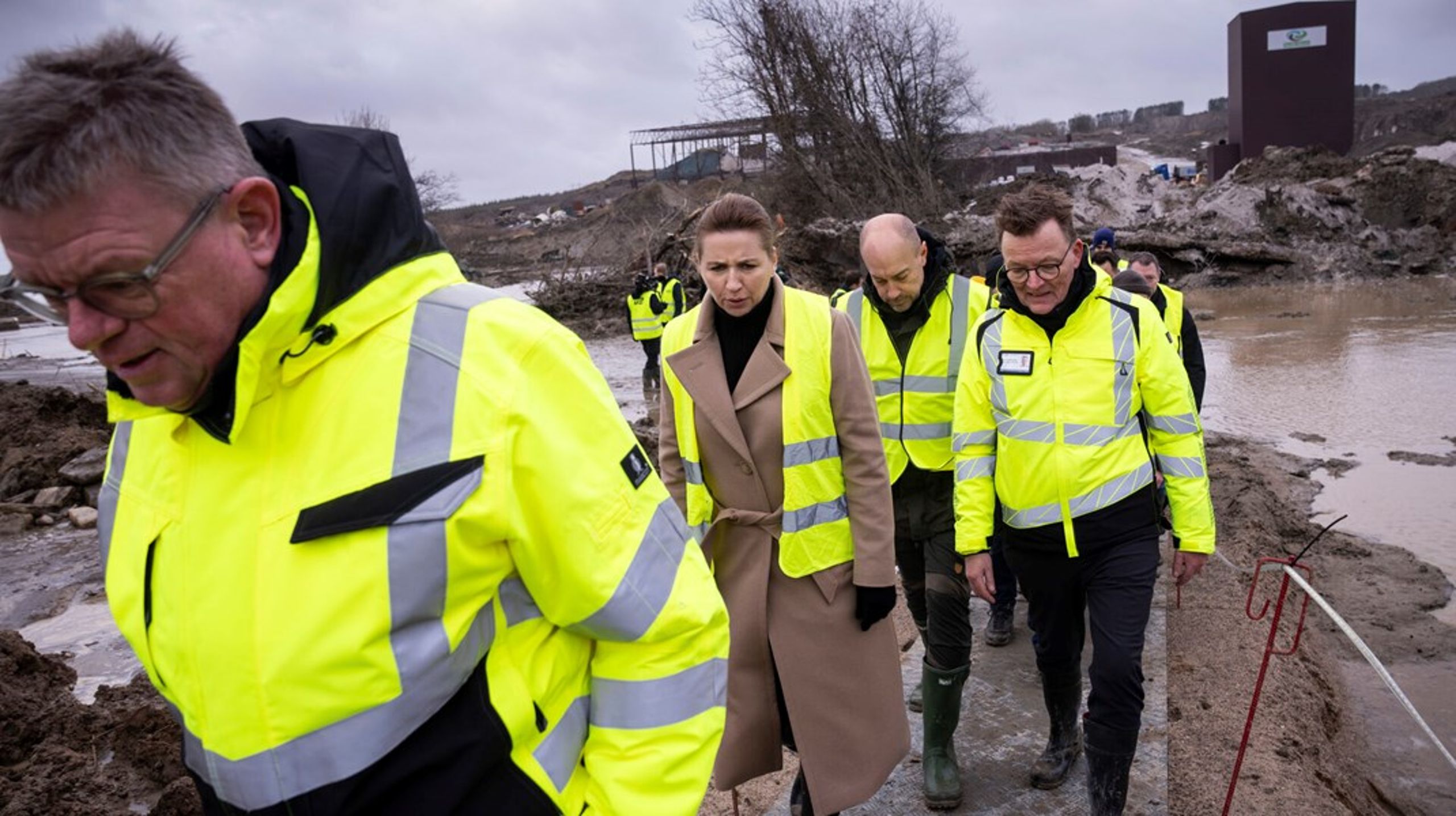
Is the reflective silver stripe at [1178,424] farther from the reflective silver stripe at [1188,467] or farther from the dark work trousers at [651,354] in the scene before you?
the dark work trousers at [651,354]

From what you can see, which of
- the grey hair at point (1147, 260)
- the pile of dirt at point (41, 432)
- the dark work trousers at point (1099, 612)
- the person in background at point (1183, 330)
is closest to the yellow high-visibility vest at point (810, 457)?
the dark work trousers at point (1099, 612)

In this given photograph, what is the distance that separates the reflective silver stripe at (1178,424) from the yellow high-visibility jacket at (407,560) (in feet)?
7.78

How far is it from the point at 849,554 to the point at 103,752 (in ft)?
11.1

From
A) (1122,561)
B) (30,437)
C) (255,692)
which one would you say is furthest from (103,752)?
(30,437)

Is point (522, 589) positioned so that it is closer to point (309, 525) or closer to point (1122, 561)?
point (309, 525)

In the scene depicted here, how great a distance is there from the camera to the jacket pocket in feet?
4.34

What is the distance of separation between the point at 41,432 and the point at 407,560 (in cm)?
1279

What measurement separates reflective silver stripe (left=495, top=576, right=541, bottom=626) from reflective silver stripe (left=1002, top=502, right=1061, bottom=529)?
2305 millimetres

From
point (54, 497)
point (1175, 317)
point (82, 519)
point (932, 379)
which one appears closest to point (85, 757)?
point (932, 379)

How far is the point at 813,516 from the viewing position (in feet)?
10.1

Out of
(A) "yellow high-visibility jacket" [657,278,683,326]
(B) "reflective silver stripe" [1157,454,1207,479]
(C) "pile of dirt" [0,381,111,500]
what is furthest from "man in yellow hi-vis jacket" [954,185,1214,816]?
(A) "yellow high-visibility jacket" [657,278,683,326]

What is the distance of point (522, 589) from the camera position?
1.48 metres

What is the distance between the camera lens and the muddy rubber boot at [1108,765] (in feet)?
10.4

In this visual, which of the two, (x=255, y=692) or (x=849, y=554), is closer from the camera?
(x=255, y=692)
